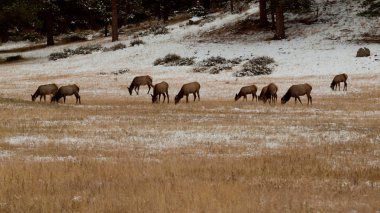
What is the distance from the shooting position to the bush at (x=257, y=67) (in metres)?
48.9

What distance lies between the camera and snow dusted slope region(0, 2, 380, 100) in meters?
47.3

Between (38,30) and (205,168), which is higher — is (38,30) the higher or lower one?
the higher one

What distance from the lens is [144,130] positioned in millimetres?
18750

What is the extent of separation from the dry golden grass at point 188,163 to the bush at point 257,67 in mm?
25009

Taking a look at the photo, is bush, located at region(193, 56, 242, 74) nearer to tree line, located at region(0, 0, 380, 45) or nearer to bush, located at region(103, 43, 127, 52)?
tree line, located at region(0, 0, 380, 45)

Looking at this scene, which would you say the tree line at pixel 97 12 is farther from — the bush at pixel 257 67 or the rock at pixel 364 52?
the bush at pixel 257 67

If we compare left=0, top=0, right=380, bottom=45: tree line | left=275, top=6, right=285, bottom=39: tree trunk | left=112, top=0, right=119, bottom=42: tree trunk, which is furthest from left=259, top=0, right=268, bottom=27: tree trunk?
left=112, top=0, right=119, bottom=42: tree trunk

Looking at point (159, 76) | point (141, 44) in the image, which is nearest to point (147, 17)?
point (141, 44)

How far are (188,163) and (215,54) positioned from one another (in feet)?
146

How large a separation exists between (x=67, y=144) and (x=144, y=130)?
3753mm

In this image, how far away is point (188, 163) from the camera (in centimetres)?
1209

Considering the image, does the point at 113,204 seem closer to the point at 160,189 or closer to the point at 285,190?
the point at 160,189

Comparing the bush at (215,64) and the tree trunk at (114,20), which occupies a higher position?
the tree trunk at (114,20)

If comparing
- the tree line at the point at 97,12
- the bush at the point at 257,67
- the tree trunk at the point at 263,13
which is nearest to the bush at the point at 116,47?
the tree line at the point at 97,12
